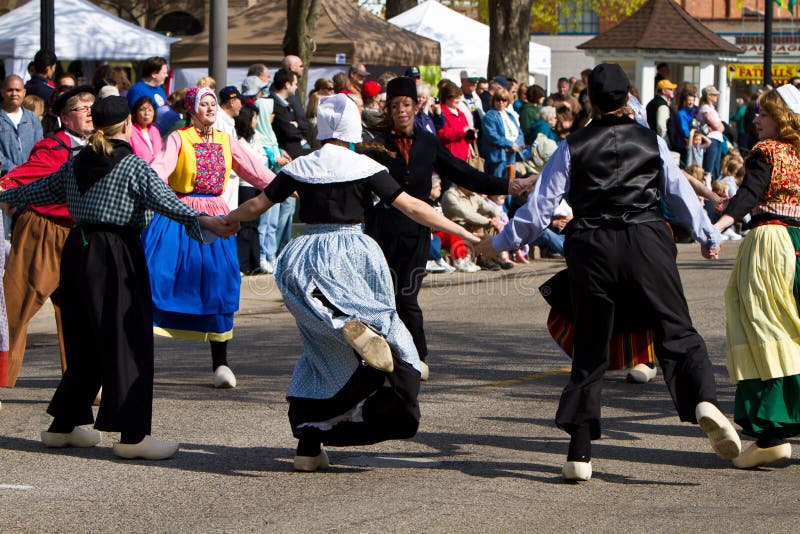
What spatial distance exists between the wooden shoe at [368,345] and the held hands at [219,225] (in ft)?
3.42

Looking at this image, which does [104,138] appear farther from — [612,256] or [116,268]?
[612,256]

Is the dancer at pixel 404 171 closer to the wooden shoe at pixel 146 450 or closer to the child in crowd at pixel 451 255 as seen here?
the wooden shoe at pixel 146 450

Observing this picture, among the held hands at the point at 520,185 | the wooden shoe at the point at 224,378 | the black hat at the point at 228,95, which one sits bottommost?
the wooden shoe at the point at 224,378

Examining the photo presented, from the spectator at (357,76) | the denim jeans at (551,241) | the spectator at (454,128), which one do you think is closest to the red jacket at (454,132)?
the spectator at (454,128)

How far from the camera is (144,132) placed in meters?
11.6

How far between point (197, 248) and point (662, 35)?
95.6 feet

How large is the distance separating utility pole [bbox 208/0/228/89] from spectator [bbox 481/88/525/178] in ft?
12.9

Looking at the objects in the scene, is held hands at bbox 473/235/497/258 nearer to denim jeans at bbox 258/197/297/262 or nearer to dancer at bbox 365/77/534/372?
dancer at bbox 365/77/534/372

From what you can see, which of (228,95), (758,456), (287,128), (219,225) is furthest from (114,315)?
(287,128)

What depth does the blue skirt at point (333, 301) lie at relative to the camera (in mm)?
6809

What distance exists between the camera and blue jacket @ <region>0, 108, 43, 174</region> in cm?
1351

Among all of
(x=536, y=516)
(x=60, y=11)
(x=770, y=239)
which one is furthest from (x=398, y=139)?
(x=60, y=11)

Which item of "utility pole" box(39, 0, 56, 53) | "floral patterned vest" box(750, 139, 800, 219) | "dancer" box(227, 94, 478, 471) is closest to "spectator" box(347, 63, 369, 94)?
"utility pole" box(39, 0, 56, 53)

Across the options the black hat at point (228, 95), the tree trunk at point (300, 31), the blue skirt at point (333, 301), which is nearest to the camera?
the blue skirt at point (333, 301)
